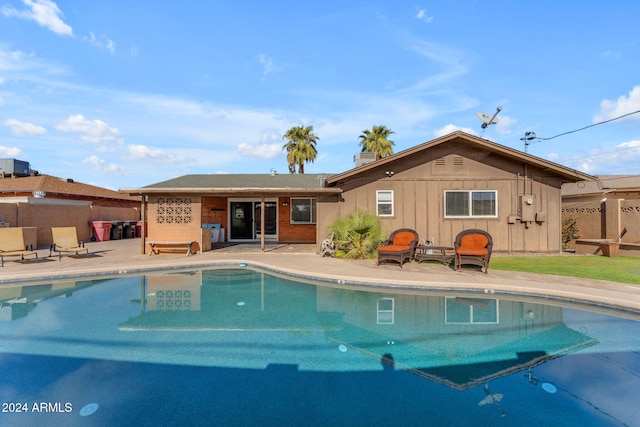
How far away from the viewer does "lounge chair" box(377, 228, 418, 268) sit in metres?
9.53

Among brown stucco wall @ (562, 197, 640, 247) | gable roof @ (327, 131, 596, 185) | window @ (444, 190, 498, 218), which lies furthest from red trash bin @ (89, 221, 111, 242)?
brown stucco wall @ (562, 197, 640, 247)

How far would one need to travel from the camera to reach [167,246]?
40.3 feet

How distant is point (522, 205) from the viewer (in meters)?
11.8

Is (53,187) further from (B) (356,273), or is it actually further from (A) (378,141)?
(A) (378,141)

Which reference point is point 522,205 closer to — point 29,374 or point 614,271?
point 614,271

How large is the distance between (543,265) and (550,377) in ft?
22.4

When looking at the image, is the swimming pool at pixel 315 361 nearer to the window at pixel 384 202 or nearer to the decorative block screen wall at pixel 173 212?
the window at pixel 384 202

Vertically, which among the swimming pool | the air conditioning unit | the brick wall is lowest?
the swimming pool

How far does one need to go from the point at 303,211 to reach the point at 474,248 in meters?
8.53

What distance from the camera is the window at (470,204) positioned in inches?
472

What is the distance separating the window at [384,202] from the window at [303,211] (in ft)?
15.5

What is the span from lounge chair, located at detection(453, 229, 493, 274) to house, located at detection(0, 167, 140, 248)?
56.2ft

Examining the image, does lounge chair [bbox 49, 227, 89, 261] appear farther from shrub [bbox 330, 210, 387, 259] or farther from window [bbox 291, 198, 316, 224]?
shrub [bbox 330, 210, 387, 259]

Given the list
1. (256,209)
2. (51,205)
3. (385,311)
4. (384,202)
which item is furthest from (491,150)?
(51,205)
